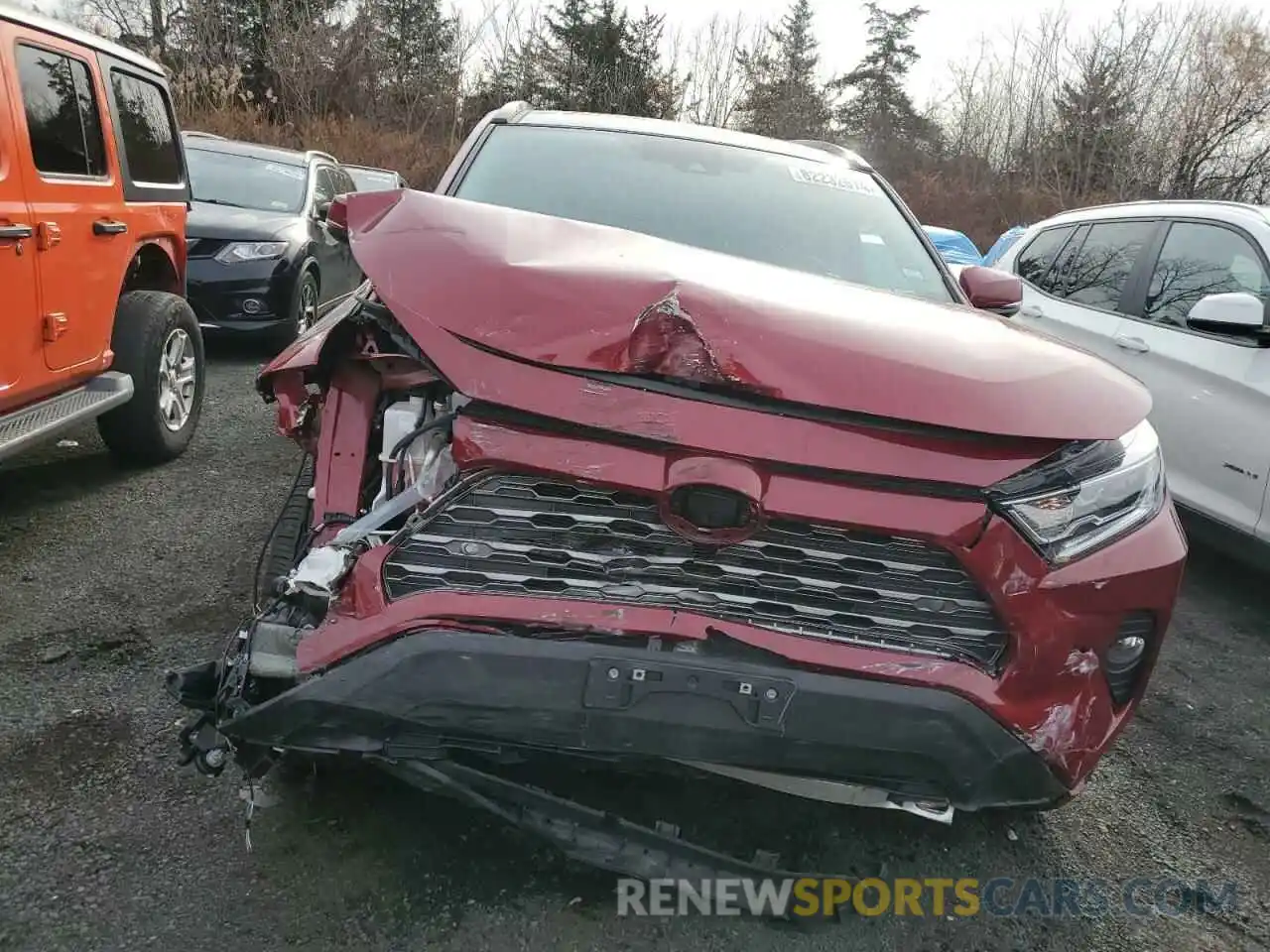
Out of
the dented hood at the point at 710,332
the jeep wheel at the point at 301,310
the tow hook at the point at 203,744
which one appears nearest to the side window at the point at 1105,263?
the dented hood at the point at 710,332

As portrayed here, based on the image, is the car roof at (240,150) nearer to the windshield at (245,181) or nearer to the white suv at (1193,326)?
the windshield at (245,181)

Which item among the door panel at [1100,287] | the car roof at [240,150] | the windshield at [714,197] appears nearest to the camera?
the windshield at [714,197]

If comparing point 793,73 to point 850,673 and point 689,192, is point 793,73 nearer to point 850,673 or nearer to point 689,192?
point 689,192

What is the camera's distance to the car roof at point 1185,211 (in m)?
4.36

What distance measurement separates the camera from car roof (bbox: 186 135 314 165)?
26.4 ft

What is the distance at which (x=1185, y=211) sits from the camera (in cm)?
470

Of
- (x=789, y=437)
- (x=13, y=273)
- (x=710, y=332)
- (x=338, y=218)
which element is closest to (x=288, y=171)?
(x=13, y=273)

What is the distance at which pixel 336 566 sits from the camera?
178cm

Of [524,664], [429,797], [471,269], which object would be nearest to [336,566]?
[524,664]

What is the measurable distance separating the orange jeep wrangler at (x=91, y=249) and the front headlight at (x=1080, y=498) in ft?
10.8

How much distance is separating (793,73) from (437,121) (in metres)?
11.4

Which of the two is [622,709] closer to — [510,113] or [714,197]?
[714,197]

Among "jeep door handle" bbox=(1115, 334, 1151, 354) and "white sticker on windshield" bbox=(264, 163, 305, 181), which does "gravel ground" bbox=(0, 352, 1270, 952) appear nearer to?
"jeep door handle" bbox=(1115, 334, 1151, 354)

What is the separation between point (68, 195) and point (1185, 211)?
5.13m
